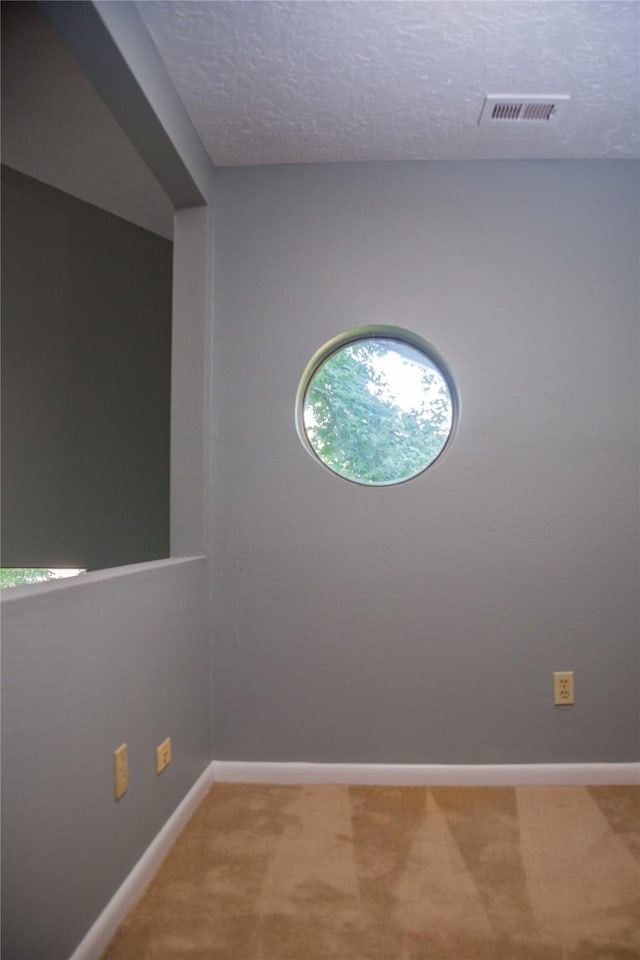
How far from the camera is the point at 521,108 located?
225 centimetres

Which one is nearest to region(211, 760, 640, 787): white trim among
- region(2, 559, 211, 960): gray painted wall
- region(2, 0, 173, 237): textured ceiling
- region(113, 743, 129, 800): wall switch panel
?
region(2, 559, 211, 960): gray painted wall

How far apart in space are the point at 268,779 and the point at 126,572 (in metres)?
1.17

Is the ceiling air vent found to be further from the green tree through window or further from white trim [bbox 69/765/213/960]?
white trim [bbox 69/765/213/960]

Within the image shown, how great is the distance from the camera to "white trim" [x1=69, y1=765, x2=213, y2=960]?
4.90 ft

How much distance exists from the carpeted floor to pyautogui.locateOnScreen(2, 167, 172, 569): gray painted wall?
1.64 meters

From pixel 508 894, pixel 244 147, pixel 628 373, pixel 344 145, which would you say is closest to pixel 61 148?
pixel 244 147

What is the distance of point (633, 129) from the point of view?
7.84 feet

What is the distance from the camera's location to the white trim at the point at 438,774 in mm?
2500

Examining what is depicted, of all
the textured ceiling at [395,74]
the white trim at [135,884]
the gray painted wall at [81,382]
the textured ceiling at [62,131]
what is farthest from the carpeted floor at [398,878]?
the textured ceiling at [62,131]

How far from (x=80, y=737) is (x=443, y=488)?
1.55 m

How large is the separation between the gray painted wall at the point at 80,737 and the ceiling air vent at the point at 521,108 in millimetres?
1799

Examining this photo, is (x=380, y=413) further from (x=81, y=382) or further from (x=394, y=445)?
(x=81, y=382)

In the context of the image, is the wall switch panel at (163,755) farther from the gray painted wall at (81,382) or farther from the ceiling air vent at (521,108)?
the ceiling air vent at (521,108)

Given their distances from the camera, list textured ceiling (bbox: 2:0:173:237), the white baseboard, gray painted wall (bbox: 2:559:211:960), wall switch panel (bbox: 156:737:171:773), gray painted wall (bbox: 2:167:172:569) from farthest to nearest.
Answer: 1. gray painted wall (bbox: 2:167:172:569)
2. the white baseboard
3. textured ceiling (bbox: 2:0:173:237)
4. wall switch panel (bbox: 156:737:171:773)
5. gray painted wall (bbox: 2:559:211:960)
